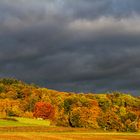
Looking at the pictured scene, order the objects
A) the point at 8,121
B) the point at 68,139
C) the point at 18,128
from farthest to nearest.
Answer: the point at 8,121 < the point at 18,128 < the point at 68,139

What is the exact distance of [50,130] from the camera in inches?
4793

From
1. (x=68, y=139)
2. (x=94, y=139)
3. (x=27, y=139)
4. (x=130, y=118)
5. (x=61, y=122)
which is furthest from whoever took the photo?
(x=130, y=118)

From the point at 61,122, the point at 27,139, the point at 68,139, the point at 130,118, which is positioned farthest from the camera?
the point at 130,118

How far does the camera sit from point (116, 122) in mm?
187750

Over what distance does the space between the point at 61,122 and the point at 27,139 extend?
110123 millimetres

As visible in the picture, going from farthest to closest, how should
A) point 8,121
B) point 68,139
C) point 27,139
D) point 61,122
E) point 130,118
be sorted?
point 130,118 < point 61,122 < point 8,121 < point 68,139 < point 27,139

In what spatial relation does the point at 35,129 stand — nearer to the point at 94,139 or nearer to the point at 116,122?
the point at 94,139

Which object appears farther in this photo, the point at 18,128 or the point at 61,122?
the point at 61,122

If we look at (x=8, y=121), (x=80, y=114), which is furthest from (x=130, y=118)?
(x=8, y=121)

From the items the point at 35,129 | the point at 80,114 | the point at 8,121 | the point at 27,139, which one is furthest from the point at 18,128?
the point at 80,114

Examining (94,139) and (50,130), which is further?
(50,130)

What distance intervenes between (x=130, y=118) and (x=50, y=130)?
80.0 metres

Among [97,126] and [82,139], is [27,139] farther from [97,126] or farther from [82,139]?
[97,126]

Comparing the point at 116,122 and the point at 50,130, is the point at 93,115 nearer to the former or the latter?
the point at 116,122
